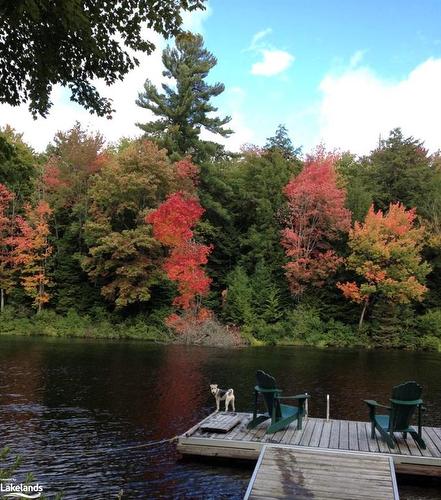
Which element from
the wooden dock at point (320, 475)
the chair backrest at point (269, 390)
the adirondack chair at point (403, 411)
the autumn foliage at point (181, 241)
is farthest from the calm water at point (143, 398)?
the autumn foliage at point (181, 241)

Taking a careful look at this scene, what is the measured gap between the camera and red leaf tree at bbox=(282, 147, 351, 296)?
3278 centimetres

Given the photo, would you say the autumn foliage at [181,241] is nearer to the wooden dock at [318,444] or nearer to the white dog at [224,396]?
the white dog at [224,396]

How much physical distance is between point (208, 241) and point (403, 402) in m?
29.2

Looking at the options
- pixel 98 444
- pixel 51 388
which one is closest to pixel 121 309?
pixel 51 388

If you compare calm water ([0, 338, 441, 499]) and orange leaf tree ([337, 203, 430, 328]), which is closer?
calm water ([0, 338, 441, 499])

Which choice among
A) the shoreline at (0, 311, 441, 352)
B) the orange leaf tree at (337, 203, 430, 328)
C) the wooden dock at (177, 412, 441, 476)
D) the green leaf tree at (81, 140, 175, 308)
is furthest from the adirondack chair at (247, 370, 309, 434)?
the orange leaf tree at (337, 203, 430, 328)

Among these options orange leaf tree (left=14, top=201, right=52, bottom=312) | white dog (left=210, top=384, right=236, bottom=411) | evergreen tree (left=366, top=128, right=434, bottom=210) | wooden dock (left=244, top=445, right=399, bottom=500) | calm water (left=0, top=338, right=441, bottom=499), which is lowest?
calm water (left=0, top=338, right=441, bottom=499)

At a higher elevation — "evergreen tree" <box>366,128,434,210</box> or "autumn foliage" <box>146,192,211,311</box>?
"evergreen tree" <box>366,128,434,210</box>

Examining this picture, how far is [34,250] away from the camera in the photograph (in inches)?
1364

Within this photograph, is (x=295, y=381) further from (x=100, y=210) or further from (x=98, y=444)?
(x=100, y=210)

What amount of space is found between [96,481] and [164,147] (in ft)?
97.2

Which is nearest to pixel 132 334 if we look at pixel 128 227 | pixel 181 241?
pixel 181 241

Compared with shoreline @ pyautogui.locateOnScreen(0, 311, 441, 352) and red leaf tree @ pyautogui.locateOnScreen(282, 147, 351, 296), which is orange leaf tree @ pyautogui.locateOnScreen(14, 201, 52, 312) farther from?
red leaf tree @ pyautogui.locateOnScreen(282, 147, 351, 296)

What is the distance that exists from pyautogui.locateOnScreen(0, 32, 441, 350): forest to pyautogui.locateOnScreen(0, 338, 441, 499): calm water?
4498 millimetres
